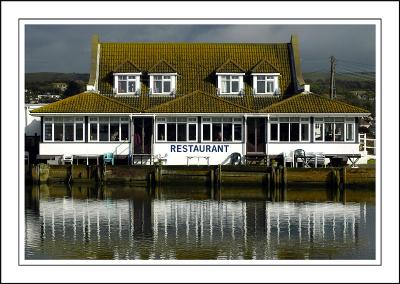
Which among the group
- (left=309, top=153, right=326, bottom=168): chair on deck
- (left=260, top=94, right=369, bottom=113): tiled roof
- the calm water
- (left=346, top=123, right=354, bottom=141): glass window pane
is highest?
(left=260, top=94, right=369, bottom=113): tiled roof

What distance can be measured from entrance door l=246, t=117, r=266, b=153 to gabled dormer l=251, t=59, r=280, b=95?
462 cm

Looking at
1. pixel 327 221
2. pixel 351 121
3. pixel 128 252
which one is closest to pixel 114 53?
pixel 351 121

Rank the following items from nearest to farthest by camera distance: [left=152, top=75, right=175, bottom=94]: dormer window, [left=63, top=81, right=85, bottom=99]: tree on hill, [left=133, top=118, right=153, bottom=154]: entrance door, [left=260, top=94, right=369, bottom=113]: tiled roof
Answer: [left=260, top=94, right=369, bottom=113]: tiled roof, [left=133, top=118, right=153, bottom=154]: entrance door, [left=152, top=75, right=175, bottom=94]: dormer window, [left=63, top=81, right=85, bottom=99]: tree on hill

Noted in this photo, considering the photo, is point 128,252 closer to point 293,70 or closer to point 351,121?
point 351,121

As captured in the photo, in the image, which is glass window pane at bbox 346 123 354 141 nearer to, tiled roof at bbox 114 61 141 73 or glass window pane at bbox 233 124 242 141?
glass window pane at bbox 233 124 242 141

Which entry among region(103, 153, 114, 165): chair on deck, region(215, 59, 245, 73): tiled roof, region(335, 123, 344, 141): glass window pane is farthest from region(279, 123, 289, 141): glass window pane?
region(103, 153, 114, 165): chair on deck

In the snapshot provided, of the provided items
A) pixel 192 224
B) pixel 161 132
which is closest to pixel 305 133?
pixel 161 132

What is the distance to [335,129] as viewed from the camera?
44.1m

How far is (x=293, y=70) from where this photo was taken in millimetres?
50844

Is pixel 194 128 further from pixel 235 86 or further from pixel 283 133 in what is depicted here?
pixel 235 86

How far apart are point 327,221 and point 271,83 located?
790 inches

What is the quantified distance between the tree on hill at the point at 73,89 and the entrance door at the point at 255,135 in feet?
80.2

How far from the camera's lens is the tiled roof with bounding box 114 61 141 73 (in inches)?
1923

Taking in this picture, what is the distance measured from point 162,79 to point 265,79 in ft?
20.8
